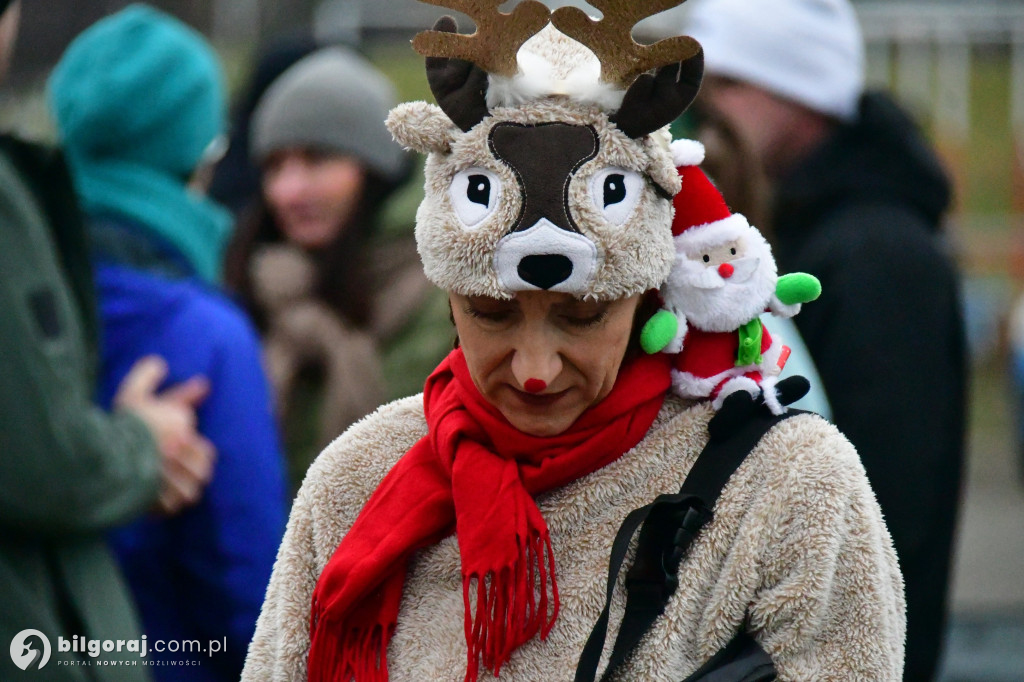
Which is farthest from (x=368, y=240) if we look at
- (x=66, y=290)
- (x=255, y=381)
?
(x=66, y=290)

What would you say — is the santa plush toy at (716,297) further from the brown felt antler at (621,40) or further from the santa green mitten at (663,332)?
the brown felt antler at (621,40)

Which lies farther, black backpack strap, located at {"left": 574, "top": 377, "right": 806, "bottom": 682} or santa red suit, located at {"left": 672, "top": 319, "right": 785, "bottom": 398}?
santa red suit, located at {"left": 672, "top": 319, "right": 785, "bottom": 398}

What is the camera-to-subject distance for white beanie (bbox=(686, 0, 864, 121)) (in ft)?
11.9

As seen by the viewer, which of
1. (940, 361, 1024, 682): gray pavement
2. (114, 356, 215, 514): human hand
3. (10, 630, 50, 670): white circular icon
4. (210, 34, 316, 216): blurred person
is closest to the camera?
(10, 630, 50, 670): white circular icon

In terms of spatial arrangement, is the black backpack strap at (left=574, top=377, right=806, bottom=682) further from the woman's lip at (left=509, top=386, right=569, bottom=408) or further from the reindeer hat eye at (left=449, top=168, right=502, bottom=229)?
the reindeer hat eye at (left=449, top=168, right=502, bottom=229)

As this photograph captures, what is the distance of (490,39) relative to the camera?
1639 mm

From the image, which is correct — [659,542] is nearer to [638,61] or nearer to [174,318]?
[638,61]

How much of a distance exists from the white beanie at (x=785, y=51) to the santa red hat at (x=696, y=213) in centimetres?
187

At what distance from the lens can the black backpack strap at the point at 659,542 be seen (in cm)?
162

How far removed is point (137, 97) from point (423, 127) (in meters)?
1.56

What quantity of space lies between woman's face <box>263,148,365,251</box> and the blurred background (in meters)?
6.50

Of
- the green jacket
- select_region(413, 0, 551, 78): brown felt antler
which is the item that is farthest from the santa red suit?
the green jacket

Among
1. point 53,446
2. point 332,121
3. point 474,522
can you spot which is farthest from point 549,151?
point 332,121

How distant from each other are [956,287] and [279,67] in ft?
9.87
